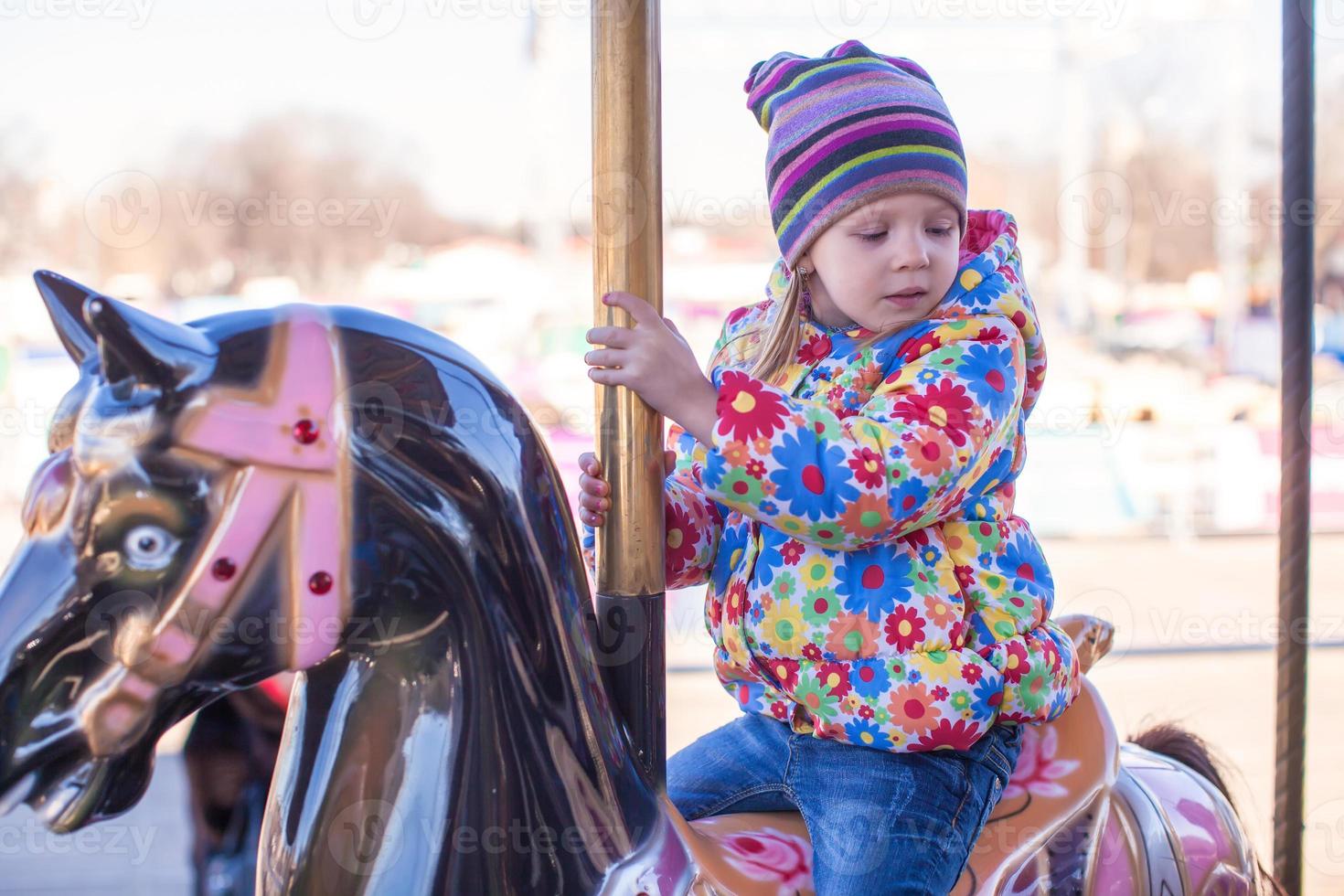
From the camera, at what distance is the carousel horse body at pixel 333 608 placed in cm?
88

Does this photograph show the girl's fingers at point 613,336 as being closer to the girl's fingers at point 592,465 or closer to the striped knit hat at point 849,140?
the girl's fingers at point 592,465

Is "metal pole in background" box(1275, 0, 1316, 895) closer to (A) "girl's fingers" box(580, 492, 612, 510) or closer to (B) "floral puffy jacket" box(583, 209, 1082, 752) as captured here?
(B) "floral puffy jacket" box(583, 209, 1082, 752)

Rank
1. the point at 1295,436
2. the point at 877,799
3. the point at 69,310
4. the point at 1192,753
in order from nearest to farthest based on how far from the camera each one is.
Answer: the point at 69,310
the point at 877,799
the point at 1192,753
the point at 1295,436

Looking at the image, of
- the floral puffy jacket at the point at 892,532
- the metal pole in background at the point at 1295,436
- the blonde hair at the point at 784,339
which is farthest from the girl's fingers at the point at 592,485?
the metal pole in background at the point at 1295,436

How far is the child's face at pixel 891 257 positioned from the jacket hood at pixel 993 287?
0.02 m

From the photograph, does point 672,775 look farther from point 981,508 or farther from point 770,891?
point 981,508

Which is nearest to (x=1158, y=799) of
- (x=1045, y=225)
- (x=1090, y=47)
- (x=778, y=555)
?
(x=778, y=555)

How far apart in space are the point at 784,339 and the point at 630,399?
0.26m

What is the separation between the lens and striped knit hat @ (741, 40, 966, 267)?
1170 mm

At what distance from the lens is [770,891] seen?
112 cm

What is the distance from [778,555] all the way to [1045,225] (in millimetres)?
27568

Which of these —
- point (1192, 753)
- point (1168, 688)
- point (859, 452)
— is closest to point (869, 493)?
point (859, 452)

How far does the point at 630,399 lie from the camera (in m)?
1.10

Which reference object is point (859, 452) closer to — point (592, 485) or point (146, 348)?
point (592, 485)
